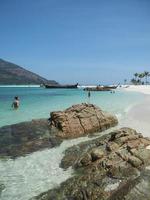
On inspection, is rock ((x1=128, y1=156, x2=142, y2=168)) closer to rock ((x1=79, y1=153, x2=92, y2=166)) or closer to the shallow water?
rock ((x1=79, y1=153, x2=92, y2=166))

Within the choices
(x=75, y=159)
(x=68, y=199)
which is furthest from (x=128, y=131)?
(x=68, y=199)

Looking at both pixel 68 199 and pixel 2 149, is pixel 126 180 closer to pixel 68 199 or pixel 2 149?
pixel 68 199

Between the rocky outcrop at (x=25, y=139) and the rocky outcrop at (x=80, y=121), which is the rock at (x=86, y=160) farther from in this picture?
the rocky outcrop at (x=80, y=121)

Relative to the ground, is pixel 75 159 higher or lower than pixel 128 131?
lower

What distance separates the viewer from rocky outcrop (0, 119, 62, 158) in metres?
14.6

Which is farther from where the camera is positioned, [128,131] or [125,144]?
[128,131]

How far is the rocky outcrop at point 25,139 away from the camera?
1456 cm

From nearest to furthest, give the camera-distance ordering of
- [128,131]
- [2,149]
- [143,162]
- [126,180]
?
1. [126,180]
2. [143,162]
3. [128,131]
4. [2,149]

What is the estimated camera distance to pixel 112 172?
9.84 meters

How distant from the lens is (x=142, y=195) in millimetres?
7672

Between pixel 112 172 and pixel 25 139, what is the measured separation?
7825 millimetres

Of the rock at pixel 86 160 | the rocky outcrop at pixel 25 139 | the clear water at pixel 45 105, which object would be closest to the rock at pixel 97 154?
the rock at pixel 86 160

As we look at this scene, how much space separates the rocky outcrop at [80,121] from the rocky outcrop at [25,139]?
769 mm

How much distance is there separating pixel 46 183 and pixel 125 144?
12.5 ft
